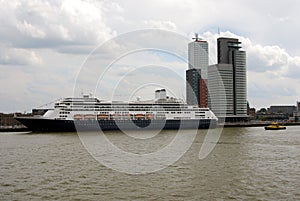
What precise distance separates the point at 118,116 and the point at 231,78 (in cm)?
6859

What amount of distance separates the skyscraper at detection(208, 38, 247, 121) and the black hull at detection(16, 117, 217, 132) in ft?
154

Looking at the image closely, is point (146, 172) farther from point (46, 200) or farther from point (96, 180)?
point (46, 200)

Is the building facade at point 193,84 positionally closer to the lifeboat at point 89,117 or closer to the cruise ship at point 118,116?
the cruise ship at point 118,116

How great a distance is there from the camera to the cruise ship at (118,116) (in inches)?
2169

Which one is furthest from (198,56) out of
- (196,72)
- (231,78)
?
(231,78)

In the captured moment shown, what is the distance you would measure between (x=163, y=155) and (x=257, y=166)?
6786 mm

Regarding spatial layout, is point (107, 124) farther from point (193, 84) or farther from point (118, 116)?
point (193, 84)

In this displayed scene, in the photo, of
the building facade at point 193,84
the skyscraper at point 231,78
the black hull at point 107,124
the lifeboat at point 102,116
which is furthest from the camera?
the skyscraper at point 231,78

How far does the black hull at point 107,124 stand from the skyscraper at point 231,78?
154 feet

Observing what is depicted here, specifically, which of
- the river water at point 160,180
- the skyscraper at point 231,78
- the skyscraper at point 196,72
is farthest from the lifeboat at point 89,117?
the skyscraper at point 231,78

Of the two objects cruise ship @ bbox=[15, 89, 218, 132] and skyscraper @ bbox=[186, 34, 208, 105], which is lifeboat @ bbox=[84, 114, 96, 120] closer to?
cruise ship @ bbox=[15, 89, 218, 132]

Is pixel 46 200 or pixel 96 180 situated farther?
pixel 96 180

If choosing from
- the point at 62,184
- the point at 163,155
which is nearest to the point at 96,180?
the point at 62,184

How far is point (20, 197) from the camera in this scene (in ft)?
41.4
